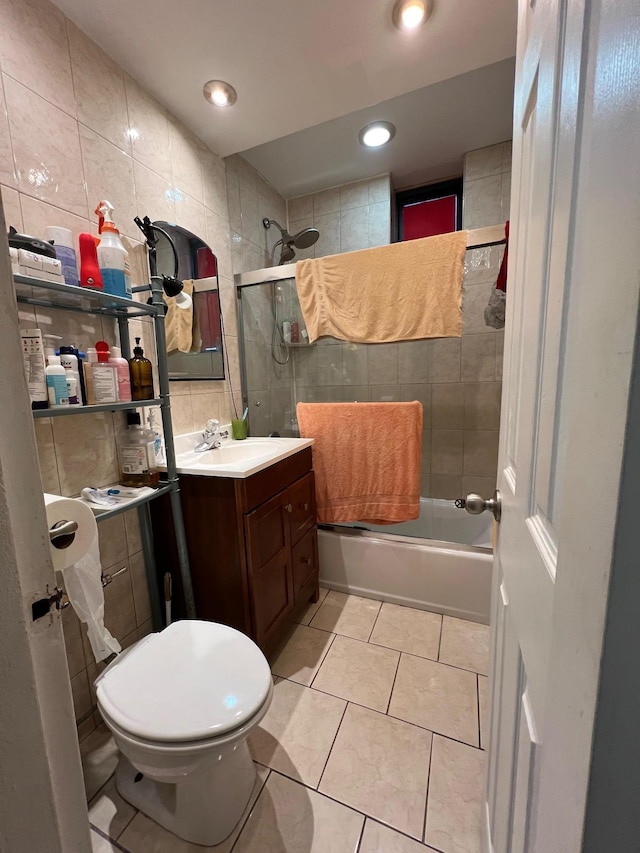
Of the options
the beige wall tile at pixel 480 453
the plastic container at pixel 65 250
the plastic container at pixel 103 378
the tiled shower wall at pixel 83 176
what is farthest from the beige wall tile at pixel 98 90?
the beige wall tile at pixel 480 453

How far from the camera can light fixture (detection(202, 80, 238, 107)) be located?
1368 mm

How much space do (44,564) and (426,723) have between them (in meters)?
1.34

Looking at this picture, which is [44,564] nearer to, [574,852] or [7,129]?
[574,852]

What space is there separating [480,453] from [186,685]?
2048 millimetres

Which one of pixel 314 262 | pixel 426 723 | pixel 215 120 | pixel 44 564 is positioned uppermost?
pixel 215 120

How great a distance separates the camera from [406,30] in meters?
1.20

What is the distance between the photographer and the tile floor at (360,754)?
2.88 feet

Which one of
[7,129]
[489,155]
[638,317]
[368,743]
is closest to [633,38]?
[638,317]

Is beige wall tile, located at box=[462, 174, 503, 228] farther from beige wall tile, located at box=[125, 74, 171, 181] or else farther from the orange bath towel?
beige wall tile, located at box=[125, 74, 171, 181]

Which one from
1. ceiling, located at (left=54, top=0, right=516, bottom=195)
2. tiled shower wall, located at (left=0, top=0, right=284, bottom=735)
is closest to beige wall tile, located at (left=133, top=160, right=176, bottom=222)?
tiled shower wall, located at (left=0, top=0, right=284, bottom=735)

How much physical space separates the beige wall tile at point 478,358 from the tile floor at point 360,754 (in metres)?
1.46

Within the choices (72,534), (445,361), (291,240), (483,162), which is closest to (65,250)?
(72,534)

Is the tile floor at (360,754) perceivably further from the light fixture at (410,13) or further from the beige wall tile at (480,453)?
the light fixture at (410,13)

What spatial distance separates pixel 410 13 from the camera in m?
1.14
